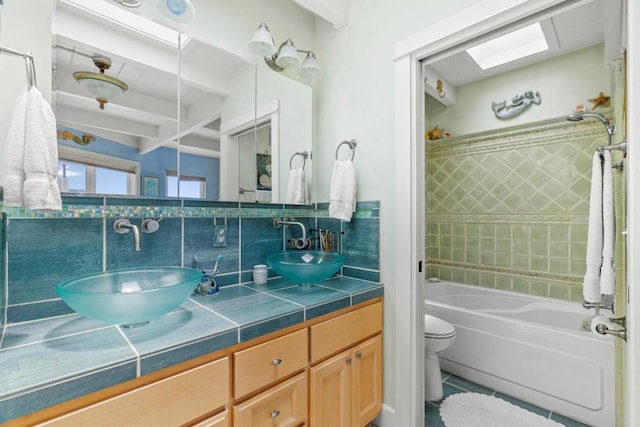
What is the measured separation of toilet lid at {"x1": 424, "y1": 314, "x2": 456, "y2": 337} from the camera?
194 cm

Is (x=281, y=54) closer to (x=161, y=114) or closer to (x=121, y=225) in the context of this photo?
(x=161, y=114)

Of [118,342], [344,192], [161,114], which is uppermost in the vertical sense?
[161,114]

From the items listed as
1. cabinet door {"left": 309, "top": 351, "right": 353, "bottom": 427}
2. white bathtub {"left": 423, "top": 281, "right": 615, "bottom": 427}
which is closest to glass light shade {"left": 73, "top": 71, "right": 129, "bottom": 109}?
cabinet door {"left": 309, "top": 351, "right": 353, "bottom": 427}

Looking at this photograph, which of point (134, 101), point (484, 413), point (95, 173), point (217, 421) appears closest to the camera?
point (217, 421)

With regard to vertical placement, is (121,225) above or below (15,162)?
below

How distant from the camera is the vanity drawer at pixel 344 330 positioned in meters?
1.31

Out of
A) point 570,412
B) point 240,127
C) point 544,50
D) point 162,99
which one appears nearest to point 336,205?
point 240,127

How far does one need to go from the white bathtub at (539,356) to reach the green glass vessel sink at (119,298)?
4.34 feet

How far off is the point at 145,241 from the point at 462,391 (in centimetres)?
222

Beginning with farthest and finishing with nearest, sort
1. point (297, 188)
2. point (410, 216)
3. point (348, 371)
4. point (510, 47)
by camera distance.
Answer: point (510, 47)
point (297, 188)
point (410, 216)
point (348, 371)

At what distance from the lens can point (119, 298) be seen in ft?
2.92

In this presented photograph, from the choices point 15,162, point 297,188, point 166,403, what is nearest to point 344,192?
point 297,188

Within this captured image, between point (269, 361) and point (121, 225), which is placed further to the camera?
point (121, 225)

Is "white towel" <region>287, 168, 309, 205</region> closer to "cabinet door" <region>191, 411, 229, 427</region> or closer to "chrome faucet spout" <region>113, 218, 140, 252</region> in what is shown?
"chrome faucet spout" <region>113, 218, 140, 252</region>
